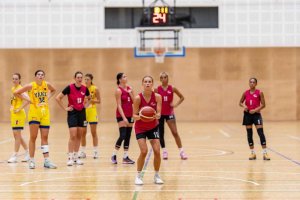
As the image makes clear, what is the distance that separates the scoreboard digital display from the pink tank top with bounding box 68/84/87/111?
50.2 ft

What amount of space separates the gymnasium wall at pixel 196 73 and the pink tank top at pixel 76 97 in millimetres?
20635

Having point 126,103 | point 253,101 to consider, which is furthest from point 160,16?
point 126,103

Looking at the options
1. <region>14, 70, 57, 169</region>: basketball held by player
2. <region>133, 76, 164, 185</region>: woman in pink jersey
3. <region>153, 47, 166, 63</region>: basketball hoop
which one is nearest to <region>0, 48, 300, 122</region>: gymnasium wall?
<region>153, 47, 166, 63</region>: basketball hoop

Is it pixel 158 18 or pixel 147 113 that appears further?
pixel 158 18

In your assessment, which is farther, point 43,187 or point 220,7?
point 220,7

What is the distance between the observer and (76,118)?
39.4 feet

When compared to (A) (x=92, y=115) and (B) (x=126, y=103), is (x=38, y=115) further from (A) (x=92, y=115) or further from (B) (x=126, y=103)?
(A) (x=92, y=115)

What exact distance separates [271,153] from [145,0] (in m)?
19.4

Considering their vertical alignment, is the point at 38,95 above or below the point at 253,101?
above

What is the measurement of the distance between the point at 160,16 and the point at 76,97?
51.2 ft

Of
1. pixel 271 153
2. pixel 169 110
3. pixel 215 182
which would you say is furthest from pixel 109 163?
pixel 271 153

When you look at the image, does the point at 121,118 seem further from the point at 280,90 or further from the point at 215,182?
the point at 280,90

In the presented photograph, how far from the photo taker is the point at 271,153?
14.4 m

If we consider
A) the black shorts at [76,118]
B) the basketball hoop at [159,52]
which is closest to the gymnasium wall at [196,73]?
the basketball hoop at [159,52]
